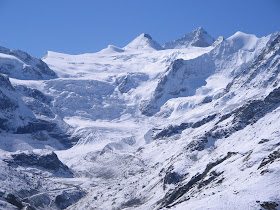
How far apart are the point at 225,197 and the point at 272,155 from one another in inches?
1437

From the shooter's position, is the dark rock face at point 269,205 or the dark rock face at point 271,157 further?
the dark rock face at point 271,157

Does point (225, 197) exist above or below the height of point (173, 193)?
below

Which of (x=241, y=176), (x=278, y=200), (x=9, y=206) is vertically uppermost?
(x=9, y=206)

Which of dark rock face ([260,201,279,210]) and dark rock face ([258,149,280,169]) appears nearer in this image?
dark rock face ([260,201,279,210])

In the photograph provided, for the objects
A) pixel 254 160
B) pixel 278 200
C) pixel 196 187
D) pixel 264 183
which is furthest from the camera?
pixel 196 187

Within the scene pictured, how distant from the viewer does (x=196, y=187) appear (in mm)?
180375

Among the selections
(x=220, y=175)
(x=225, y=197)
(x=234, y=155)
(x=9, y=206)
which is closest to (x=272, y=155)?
(x=220, y=175)

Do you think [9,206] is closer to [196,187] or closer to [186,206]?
[196,187]

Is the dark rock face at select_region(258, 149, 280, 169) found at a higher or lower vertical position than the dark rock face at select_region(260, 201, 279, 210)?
higher

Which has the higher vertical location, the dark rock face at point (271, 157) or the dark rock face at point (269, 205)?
the dark rock face at point (271, 157)

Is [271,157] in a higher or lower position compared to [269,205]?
higher

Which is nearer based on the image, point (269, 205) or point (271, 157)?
point (269, 205)

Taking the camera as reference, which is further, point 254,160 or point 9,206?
point 9,206

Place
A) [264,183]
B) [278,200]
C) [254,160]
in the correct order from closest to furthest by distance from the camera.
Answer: [278,200] < [264,183] < [254,160]
